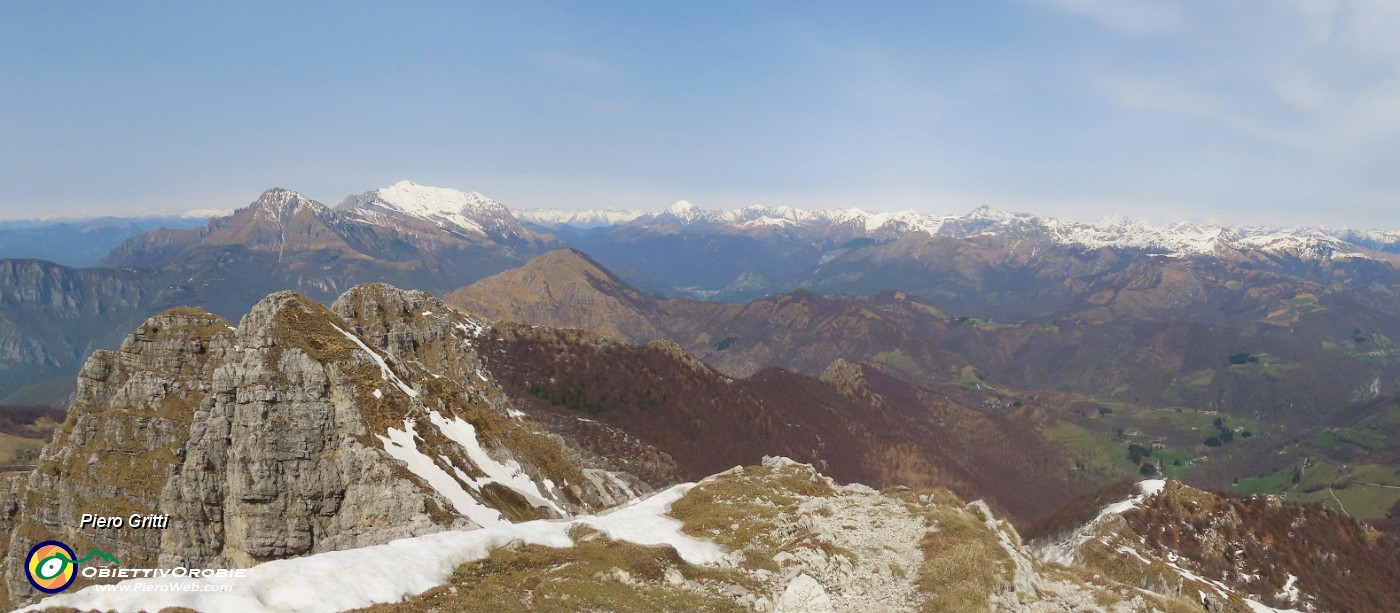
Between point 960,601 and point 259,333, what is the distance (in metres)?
57.6

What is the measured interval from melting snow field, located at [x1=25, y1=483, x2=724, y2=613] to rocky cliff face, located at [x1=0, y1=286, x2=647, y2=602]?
41.7 ft

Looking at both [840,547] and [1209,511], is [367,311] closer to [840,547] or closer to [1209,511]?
[840,547]

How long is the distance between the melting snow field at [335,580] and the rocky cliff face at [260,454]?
1270 cm

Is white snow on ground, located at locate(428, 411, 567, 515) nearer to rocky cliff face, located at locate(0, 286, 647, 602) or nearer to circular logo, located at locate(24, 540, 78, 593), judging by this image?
rocky cliff face, located at locate(0, 286, 647, 602)

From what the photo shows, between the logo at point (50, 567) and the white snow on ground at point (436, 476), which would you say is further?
the white snow on ground at point (436, 476)

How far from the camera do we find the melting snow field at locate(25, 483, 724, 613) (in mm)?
20828

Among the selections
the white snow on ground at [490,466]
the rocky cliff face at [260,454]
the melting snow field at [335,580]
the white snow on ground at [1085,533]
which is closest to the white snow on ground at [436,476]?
the rocky cliff face at [260,454]

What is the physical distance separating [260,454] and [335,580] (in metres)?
30.3

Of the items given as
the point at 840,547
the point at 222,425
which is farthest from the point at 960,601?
the point at 222,425

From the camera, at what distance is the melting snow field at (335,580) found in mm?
20828

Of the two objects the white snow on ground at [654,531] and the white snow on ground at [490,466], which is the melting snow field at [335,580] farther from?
the white snow on ground at [490,466]

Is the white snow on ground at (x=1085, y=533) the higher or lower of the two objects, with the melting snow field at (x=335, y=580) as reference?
lower

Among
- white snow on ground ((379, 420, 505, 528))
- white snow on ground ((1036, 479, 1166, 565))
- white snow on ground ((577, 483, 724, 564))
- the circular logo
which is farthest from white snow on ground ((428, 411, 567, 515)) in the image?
white snow on ground ((1036, 479, 1166, 565))

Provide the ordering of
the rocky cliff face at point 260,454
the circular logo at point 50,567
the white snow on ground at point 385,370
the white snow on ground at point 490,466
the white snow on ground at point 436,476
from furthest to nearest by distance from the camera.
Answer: the white snow on ground at point 490,466, the white snow on ground at point 385,370, the white snow on ground at point 436,476, the rocky cliff face at point 260,454, the circular logo at point 50,567
